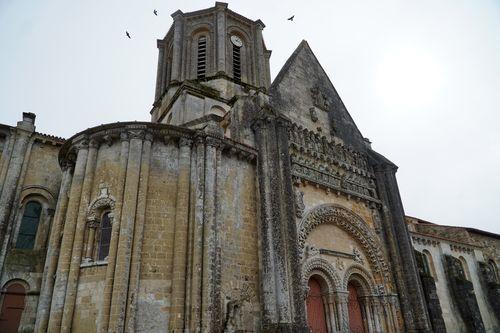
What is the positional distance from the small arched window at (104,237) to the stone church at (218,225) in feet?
0.19

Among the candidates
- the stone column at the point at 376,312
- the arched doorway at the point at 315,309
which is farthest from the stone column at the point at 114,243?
the stone column at the point at 376,312

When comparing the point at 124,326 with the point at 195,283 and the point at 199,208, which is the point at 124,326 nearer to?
the point at 195,283

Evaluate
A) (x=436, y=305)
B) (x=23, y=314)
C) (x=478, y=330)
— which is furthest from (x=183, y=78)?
(x=478, y=330)

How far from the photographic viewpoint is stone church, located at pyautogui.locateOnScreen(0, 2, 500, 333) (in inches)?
385

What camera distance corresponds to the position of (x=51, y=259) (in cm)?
1098

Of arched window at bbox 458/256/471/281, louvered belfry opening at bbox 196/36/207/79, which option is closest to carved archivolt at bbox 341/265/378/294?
arched window at bbox 458/256/471/281

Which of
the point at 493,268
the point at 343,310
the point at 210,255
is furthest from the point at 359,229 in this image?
the point at 493,268

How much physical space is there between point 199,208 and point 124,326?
11.7ft

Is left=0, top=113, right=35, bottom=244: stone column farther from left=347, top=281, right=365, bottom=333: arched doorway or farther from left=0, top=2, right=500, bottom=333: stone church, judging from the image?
left=347, top=281, right=365, bottom=333: arched doorway

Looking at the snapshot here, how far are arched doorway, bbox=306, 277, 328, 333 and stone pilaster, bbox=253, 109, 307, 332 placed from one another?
2.38 meters

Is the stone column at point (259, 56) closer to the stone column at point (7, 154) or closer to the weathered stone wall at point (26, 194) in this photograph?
the weathered stone wall at point (26, 194)

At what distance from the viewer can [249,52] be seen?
2338cm

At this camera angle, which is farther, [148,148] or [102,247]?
[148,148]

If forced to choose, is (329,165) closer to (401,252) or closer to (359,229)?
(359,229)
